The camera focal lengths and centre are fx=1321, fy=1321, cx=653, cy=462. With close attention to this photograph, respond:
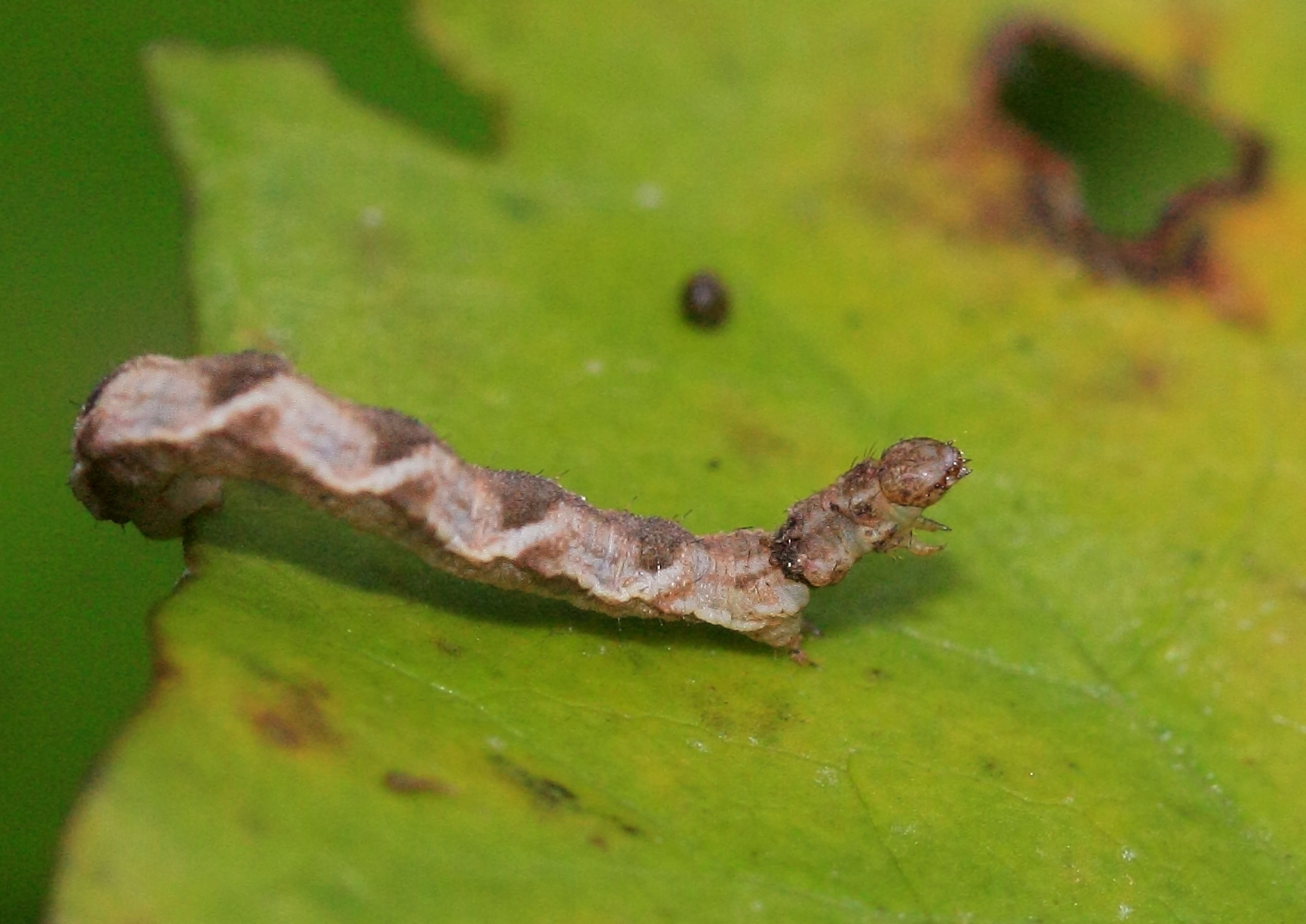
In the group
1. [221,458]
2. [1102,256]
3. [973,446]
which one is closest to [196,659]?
[221,458]

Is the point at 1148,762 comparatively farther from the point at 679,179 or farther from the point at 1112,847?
the point at 679,179

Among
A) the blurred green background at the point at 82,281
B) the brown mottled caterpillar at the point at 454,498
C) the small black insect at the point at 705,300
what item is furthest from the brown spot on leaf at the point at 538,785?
the blurred green background at the point at 82,281

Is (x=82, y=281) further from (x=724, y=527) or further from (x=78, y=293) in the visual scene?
(x=724, y=527)

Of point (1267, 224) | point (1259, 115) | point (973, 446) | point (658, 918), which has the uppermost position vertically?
point (1259, 115)

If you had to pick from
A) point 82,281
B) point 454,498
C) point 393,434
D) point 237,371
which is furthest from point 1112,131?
point 82,281

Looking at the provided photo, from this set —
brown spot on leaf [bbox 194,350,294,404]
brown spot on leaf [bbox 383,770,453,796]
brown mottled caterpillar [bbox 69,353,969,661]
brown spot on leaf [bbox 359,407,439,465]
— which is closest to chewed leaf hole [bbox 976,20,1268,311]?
brown mottled caterpillar [bbox 69,353,969,661]

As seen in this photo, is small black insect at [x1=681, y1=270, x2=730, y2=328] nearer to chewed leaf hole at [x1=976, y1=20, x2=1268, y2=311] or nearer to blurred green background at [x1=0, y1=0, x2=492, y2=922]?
blurred green background at [x1=0, y1=0, x2=492, y2=922]
